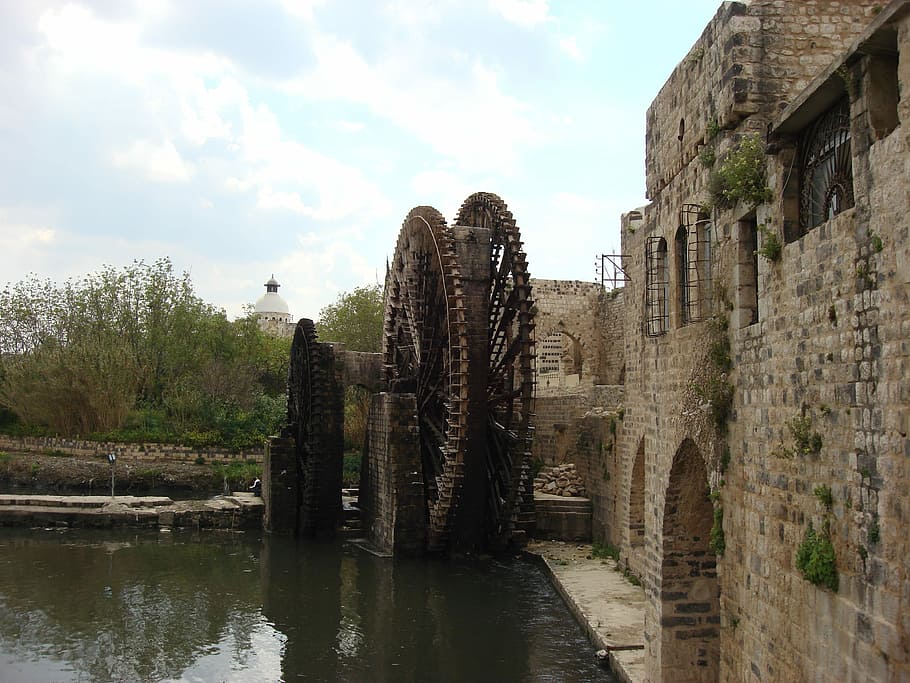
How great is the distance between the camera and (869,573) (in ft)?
13.2

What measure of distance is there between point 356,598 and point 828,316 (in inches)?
346

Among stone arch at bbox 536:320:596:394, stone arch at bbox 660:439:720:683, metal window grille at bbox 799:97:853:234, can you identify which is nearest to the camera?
metal window grille at bbox 799:97:853:234

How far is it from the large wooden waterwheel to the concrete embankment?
4.52 m

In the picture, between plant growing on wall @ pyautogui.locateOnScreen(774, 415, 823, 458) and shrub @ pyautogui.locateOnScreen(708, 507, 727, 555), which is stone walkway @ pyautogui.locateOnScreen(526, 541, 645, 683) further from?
plant growing on wall @ pyautogui.locateOnScreen(774, 415, 823, 458)

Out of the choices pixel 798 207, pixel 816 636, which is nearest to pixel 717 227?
pixel 798 207

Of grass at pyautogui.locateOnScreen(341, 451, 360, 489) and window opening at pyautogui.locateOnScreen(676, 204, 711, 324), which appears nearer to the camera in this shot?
window opening at pyautogui.locateOnScreen(676, 204, 711, 324)

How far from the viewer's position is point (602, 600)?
33.6 feet

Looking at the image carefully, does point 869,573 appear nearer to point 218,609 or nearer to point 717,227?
point 717,227

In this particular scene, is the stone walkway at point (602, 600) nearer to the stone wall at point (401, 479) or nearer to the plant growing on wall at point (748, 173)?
the stone wall at point (401, 479)

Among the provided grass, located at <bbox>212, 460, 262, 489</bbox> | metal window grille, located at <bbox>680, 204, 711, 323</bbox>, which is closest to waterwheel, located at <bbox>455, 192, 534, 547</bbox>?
metal window grille, located at <bbox>680, 204, 711, 323</bbox>

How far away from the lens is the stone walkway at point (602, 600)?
822 centimetres

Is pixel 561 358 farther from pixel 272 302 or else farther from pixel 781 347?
pixel 272 302

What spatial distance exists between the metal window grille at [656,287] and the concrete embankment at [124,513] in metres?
11.9

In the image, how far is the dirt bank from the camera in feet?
79.4
